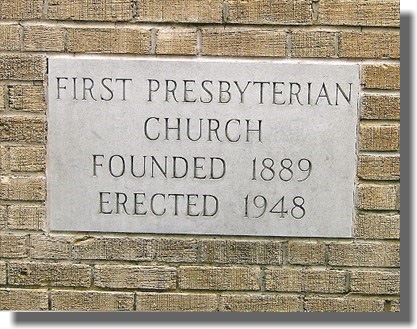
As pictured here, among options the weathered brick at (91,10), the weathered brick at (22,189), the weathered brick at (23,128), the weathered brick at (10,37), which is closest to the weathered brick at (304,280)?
the weathered brick at (22,189)

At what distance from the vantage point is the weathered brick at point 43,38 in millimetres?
2719

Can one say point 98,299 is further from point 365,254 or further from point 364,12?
point 364,12

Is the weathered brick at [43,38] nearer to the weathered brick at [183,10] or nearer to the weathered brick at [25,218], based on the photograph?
the weathered brick at [183,10]

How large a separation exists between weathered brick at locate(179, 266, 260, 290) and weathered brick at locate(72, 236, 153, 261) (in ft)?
0.60

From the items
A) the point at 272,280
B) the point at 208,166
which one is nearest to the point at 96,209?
the point at 208,166

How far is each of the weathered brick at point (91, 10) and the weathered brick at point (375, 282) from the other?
147 centimetres

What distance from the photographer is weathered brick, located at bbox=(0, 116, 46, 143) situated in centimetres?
274

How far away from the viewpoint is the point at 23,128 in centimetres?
274

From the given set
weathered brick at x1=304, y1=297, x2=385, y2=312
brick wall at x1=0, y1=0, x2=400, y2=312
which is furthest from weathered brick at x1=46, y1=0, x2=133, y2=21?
weathered brick at x1=304, y1=297, x2=385, y2=312

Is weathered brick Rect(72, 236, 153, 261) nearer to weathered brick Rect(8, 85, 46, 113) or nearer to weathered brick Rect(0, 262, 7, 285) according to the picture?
weathered brick Rect(0, 262, 7, 285)

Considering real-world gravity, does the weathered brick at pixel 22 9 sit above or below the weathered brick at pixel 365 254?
above

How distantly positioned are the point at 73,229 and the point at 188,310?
1.99 ft

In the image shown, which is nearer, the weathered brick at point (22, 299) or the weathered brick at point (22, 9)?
the weathered brick at point (22, 9)

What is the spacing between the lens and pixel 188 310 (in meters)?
2.82
